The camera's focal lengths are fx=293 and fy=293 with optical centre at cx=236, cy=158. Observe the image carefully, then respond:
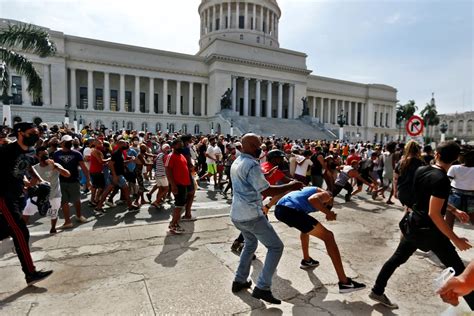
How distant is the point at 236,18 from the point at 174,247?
68.9 m

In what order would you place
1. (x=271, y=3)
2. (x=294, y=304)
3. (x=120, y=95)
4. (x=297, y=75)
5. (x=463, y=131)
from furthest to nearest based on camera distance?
(x=463, y=131), (x=271, y=3), (x=297, y=75), (x=120, y=95), (x=294, y=304)

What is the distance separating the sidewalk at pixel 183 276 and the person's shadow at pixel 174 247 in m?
0.02

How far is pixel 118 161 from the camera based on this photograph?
24.6ft

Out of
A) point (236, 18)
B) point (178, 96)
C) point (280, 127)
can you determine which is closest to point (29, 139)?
point (280, 127)

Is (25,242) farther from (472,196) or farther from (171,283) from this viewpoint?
(472,196)

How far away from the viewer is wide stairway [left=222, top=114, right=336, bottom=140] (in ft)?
137

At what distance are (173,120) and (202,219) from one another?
43.0 metres

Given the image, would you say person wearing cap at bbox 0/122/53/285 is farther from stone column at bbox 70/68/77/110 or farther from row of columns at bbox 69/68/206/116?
stone column at bbox 70/68/77/110

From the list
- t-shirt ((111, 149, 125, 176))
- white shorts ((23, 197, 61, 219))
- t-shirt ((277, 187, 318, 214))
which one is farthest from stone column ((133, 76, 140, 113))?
t-shirt ((277, 187, 318, 214))

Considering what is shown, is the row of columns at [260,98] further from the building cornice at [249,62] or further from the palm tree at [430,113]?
the palm tree at [430,113]

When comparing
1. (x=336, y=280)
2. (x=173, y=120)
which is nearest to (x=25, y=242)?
(x=336, y=280)

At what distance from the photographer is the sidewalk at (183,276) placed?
10.8 feet

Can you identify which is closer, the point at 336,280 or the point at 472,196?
the point at 336,280

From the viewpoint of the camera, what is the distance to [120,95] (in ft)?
149
